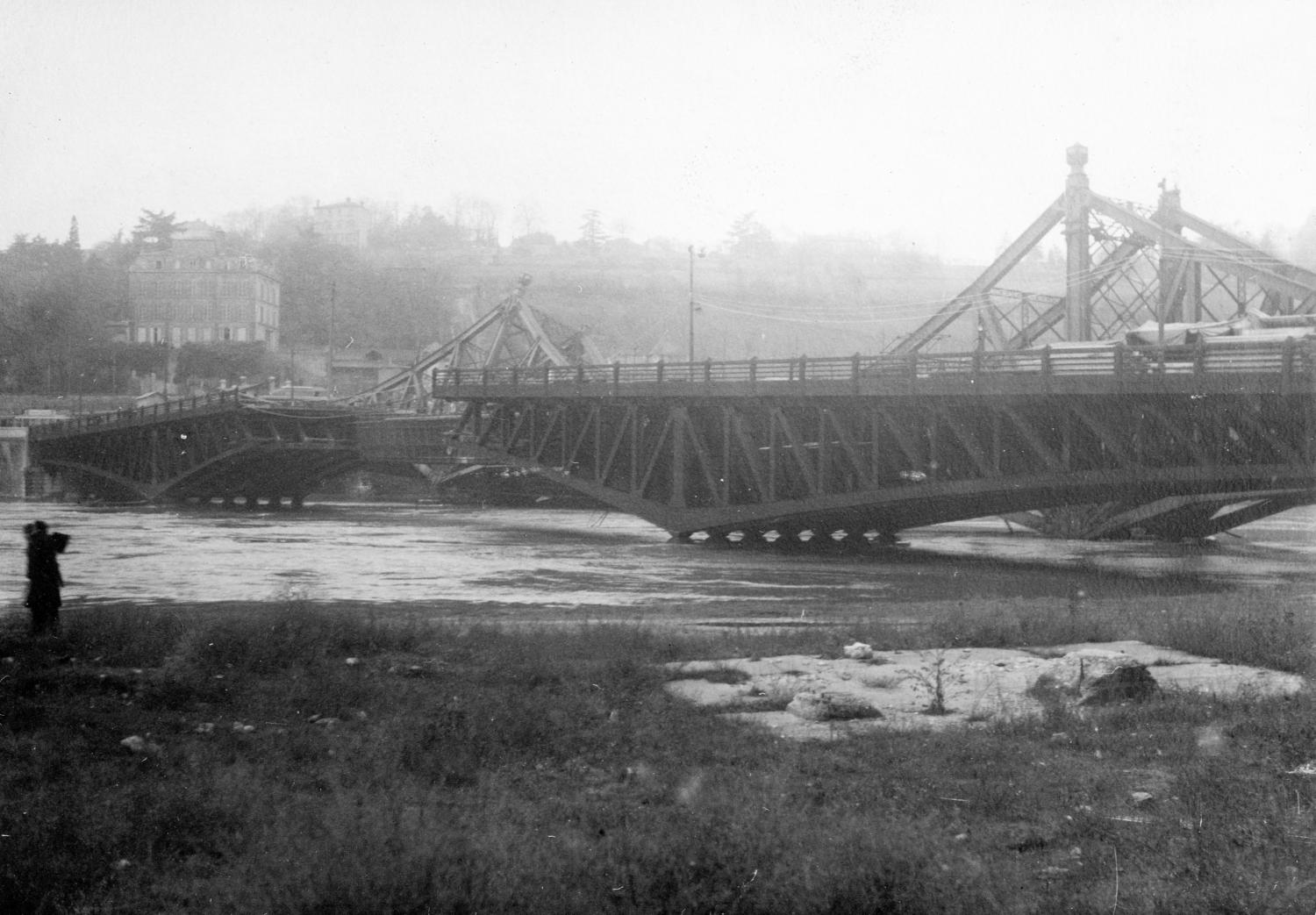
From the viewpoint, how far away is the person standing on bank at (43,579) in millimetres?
13734

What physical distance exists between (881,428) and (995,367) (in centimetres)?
494

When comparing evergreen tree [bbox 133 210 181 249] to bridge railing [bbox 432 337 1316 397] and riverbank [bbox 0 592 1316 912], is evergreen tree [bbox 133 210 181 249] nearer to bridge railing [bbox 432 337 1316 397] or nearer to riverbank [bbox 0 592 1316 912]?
riverbank [bbox 0 592 1316 912]

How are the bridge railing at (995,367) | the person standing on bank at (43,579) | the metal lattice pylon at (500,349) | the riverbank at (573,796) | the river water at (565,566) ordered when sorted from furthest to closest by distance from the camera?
Answer: the metal lattice pylon at (500,349) < the bridge railing at (995,367) < the river water at (565,566) < the person standing on bank at (43,579) < the riverbank at (573,796)

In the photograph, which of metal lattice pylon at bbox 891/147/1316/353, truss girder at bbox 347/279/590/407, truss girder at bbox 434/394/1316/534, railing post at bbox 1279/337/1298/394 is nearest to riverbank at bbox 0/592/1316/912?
railing post at bbox 1279/337/1298/394

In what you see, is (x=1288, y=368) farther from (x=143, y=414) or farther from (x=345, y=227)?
(x=143, y=414)

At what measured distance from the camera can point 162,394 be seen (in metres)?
44.7

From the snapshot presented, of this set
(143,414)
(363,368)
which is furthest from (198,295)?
(363,368)

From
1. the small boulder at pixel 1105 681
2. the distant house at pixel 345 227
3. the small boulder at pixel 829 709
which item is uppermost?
the distant house at pixel 345 227

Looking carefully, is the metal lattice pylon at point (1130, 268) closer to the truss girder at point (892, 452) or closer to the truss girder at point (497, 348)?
the truss girder at point (892, 452)

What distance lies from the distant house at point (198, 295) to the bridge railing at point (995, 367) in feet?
54.0

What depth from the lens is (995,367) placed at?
128ft

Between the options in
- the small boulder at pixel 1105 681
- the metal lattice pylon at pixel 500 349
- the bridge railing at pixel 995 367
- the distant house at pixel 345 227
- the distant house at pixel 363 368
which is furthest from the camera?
the metal lattice pylon at pixel 500 349

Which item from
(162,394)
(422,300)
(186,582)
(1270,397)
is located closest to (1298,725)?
(186,582)

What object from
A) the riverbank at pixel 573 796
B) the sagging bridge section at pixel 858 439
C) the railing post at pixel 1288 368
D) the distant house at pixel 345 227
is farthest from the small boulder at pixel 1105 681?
the distant house at pixel 345 227
